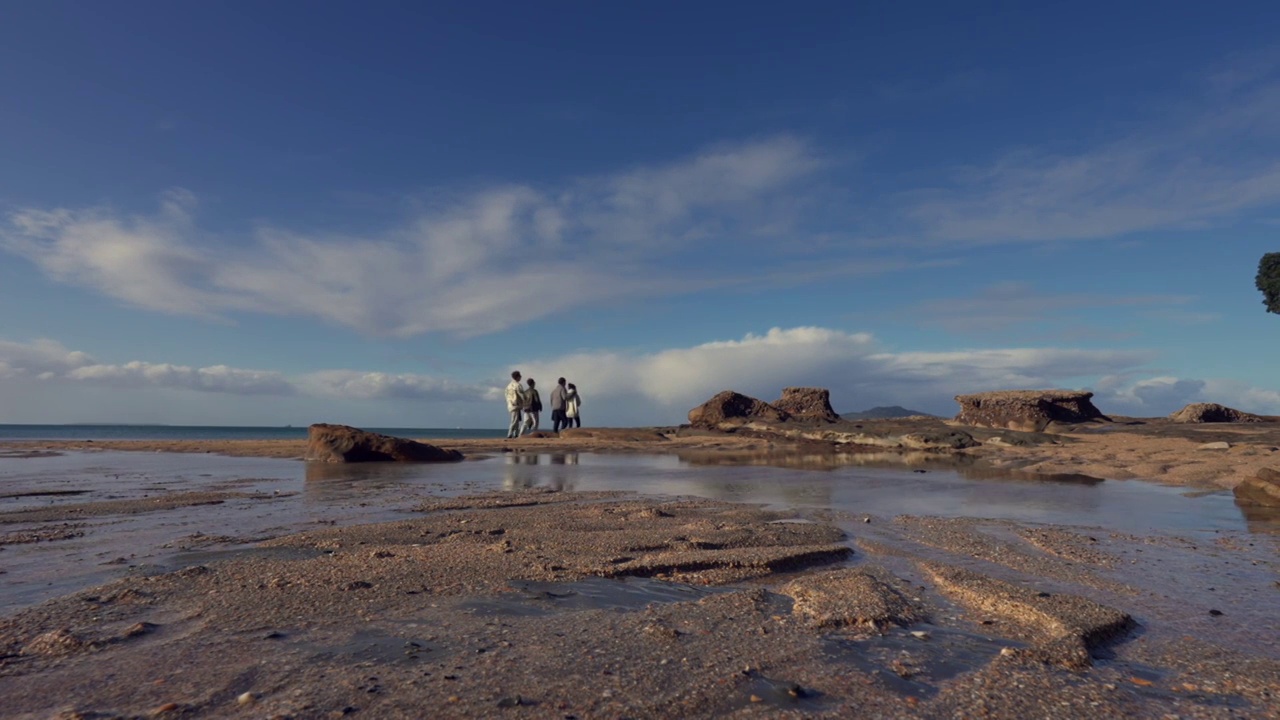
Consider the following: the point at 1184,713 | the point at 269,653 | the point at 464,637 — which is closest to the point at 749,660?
the point at 464,637

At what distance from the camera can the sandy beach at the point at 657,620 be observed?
2.33 meters

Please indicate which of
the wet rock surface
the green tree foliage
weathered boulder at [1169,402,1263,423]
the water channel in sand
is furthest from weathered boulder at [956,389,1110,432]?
the green tree foliage

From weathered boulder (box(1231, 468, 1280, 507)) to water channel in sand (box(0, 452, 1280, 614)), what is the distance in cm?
25

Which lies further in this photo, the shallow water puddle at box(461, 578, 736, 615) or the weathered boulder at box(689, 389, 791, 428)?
the weathered boulder at box(689, 389, 791, 428)

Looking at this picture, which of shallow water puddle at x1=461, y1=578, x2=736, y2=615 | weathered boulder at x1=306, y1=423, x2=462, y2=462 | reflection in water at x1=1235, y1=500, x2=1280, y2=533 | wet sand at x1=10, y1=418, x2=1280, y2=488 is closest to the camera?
shallow water puddle at x1=461, y1=578, x2=736, y2=615

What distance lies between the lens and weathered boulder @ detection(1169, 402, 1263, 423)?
68.8ft

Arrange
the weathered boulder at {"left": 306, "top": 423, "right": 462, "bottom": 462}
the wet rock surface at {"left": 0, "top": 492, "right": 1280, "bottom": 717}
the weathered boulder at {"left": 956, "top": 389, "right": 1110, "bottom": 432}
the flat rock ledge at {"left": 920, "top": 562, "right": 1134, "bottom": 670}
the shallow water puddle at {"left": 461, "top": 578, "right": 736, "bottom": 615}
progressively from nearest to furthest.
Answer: the wet rock surface at {"left": 0, "top": 492, "right": 1280, "bottom": 717} → the flat rock ledge at {"left": 920, "top": 562, "right": 1134, "bottom": 670} → the shallow water puddle at {"left": 461, "top": 578, "right": 736, "bottom": 615} → the weathered boulder at {"left": 306, "top": 423, "right": 462, "bottom": 462} → the weathered boulder at {"left": 956, "top": 389, "right": 1110, "bottom": 432}

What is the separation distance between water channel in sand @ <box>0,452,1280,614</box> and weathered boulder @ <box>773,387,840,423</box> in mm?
11147

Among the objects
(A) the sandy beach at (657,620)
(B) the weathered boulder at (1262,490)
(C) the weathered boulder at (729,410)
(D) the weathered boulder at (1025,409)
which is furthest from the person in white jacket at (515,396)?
(B) the weathered boulder at (1262,490)

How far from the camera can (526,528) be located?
576cm

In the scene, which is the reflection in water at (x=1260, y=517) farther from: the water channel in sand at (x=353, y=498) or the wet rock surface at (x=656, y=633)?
the wet rock surface at (x=656, y=633)

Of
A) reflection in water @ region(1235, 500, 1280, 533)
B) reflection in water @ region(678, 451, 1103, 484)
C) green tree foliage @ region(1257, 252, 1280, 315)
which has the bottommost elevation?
reflection in water @ region(1235, 500, 1280, 533)

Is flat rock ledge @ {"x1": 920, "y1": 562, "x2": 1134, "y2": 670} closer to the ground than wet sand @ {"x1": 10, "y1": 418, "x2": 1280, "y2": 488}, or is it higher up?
closer to the ground

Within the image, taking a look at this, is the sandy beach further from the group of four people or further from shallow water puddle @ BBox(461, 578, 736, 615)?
the group of four people
